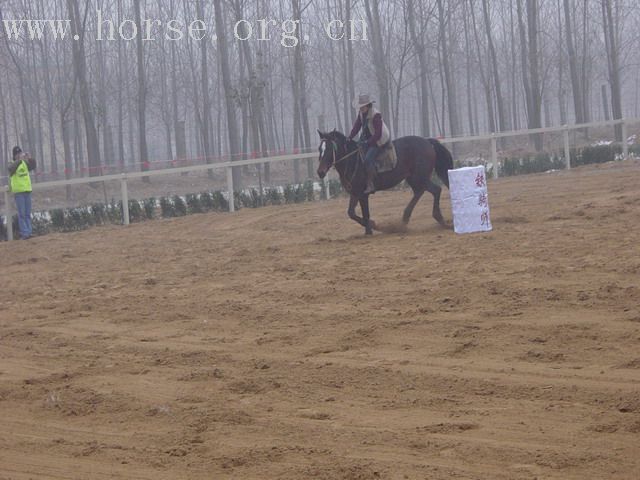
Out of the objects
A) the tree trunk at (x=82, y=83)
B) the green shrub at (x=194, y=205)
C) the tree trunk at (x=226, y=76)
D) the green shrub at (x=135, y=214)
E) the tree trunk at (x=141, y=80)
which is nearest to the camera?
the green shrub at (x=135, y=214)

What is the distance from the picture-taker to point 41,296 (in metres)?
11.9

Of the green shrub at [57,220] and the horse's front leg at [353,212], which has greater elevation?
the green shrub at [57,220]

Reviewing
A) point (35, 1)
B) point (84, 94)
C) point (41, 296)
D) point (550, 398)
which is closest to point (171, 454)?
point (550, 398)

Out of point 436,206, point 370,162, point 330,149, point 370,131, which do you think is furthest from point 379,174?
point 436,206

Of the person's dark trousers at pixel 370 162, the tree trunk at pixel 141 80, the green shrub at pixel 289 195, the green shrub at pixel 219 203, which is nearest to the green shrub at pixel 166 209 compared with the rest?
the green shrub at pixel 219 203

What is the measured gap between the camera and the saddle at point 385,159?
14.9 metres

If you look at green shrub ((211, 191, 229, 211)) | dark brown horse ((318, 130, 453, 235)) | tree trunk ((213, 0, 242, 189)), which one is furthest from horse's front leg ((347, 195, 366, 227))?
tree trunk ((213, 0, 242, 189))

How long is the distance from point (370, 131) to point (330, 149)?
669mm

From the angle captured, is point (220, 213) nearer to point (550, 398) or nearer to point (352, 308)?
point (352, 308)

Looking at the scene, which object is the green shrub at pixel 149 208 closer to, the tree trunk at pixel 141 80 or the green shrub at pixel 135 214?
the green shrub at pixel 135 214

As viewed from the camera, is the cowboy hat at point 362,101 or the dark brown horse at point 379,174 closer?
the cowboy hat at point 362,101

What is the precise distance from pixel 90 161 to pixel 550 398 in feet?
101

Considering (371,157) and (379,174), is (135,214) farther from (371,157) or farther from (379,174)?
(371,157)

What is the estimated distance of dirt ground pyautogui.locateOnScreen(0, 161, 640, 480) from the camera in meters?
5.20
